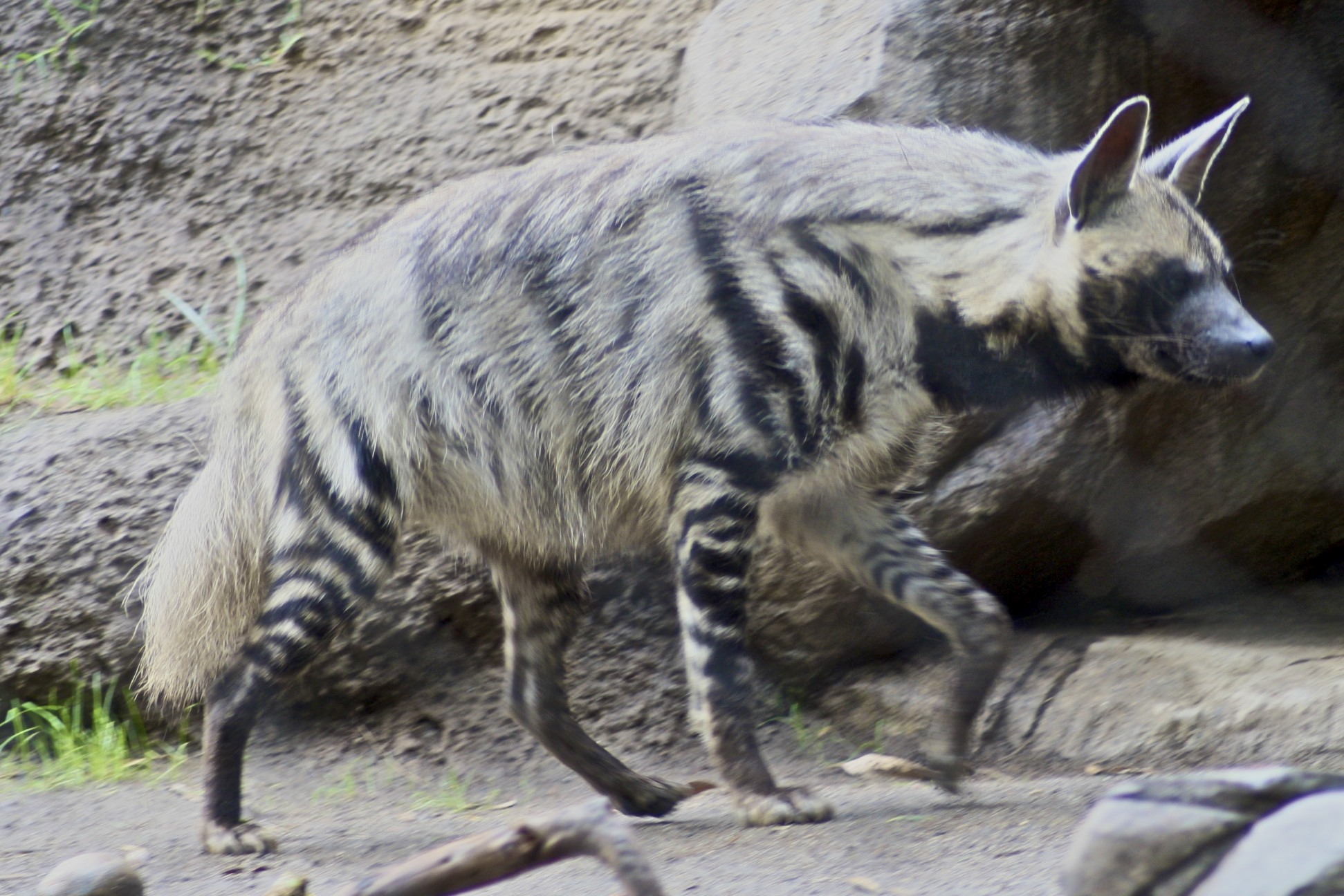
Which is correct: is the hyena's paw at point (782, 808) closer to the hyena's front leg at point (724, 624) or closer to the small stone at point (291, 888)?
the hyena's front leg at point (724, 624)

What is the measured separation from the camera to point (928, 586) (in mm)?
2748

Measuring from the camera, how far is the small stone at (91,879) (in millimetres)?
1815

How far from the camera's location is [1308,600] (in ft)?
11.7

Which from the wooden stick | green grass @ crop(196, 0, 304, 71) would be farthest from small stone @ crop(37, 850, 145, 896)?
green grass @ crop(196, 0, 304, 71)

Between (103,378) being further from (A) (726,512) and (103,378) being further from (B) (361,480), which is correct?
(A) (726,512)

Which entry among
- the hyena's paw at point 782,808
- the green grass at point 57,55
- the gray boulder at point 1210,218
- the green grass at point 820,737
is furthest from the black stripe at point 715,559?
the green grass at point 57,55

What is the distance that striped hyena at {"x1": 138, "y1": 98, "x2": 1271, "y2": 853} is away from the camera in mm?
2574

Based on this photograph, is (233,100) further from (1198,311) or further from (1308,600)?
(1308,600)

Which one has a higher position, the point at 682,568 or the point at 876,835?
the point at 682,568

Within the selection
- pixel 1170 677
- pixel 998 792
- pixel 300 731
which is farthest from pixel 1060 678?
pixel 300 731

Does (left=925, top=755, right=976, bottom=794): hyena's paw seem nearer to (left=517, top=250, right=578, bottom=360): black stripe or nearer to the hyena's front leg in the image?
the hyena's front leg

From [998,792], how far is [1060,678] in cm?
55

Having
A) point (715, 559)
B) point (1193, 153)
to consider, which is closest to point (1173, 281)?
point (1193, 153)

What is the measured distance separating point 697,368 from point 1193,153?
1.11 m
